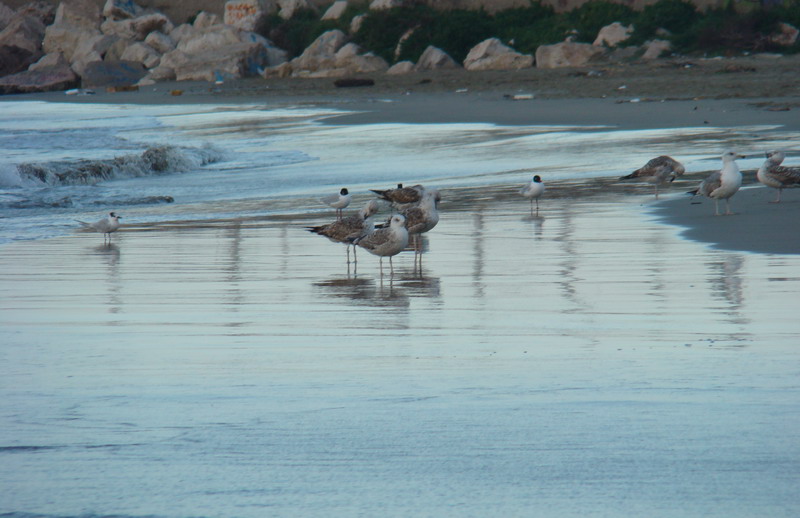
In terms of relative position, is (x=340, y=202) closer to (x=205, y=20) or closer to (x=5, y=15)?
(x=205, y=20)

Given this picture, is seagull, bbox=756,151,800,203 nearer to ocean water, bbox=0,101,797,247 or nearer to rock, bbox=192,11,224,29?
ocean water, bbox=0,101,797,247

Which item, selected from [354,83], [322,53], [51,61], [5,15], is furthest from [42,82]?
[5,15]

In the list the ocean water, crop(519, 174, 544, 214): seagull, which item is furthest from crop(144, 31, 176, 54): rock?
crop(519, 174, 544, 214): seagull

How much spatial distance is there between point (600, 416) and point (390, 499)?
122 cm

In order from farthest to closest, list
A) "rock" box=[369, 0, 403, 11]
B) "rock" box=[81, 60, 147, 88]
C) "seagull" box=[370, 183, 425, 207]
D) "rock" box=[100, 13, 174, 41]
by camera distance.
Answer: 1. "rock" box=[100, 13, 174, 41]
2. "rock" box=[369, 0, 403, 11]
3. "rock" box=[81, 60, 147, 88]
4. "seagull" box=[370, 183, 425, 207]

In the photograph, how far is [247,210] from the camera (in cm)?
1446

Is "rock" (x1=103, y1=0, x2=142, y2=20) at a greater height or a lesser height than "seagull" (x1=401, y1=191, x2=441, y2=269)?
greater

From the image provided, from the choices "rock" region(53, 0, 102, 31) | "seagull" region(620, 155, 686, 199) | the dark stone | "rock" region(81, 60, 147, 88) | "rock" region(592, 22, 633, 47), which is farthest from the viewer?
"rock" region(53, 0, 102, 31)

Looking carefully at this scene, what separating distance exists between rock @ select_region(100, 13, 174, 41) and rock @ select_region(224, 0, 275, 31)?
131 inches

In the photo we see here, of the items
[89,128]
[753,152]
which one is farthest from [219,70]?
[753,152]

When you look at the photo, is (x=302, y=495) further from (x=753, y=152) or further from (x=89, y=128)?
(x=89, y=128)

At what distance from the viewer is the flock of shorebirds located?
963 centimetres

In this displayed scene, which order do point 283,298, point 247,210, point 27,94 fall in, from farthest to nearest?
point 27,94, point 247,210, point 283,298

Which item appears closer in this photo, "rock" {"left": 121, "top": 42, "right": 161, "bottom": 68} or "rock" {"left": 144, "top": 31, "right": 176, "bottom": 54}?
"rock" {"left": 121, "top": 42, "right": 161, "bottom": 68}
